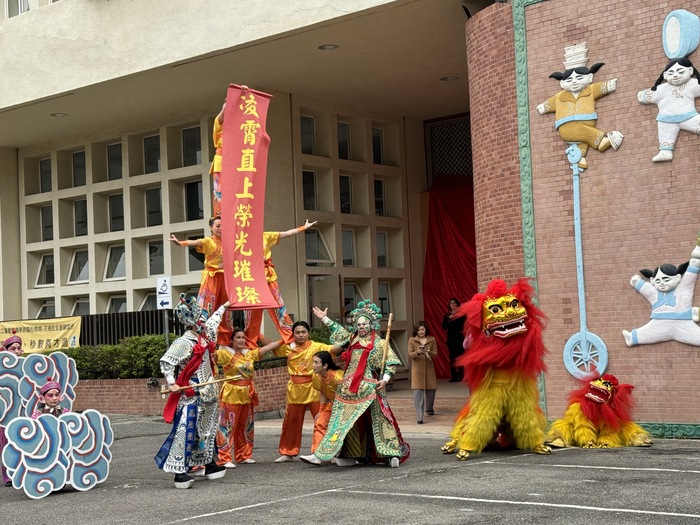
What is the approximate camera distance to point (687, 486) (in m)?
8.55

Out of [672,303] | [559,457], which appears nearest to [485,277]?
[672,303]

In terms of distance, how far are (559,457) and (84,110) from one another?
14247 millimetres

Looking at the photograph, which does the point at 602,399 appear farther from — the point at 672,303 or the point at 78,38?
the point at 78,38

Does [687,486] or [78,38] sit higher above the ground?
[78,38]

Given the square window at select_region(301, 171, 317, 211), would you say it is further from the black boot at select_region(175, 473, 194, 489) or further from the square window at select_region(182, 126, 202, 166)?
the black boot at select_region(175, 473, 194, 489)

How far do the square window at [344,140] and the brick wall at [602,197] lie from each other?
27.0ft

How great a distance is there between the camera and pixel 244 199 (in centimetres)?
1239

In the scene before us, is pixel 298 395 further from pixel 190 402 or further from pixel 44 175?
pixel 44 175

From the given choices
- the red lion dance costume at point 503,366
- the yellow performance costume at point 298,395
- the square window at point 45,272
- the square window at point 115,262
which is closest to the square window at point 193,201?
the square window at point 115,262

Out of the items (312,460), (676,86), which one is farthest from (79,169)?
(676,86)

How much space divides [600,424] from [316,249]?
1075 cm

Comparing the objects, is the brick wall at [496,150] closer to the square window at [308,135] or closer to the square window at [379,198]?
the square window at [308,135]

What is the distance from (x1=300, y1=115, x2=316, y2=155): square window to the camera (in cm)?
2164

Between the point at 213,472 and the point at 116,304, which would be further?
the point at 116,304
